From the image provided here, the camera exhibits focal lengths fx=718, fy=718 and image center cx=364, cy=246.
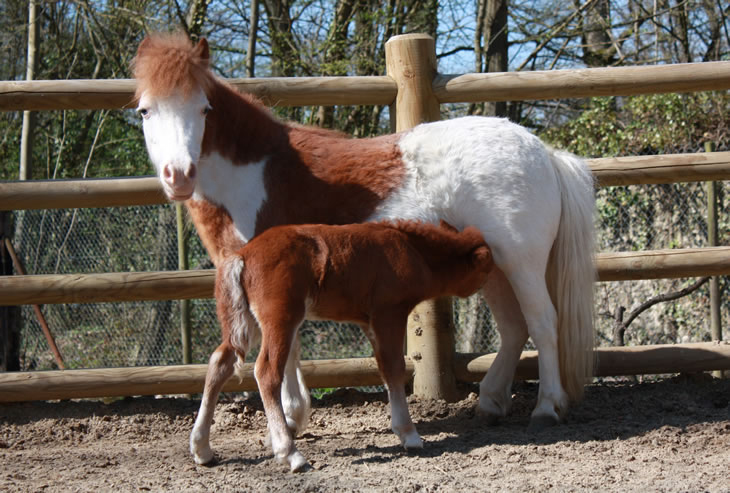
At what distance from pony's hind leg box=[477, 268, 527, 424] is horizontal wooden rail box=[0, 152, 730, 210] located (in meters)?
0.91

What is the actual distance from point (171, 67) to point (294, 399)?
168 centimetres

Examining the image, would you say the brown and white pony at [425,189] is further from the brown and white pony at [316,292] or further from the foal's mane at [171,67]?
the brown and white pony at [316,292]

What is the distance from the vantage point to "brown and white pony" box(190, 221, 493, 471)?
2910 millimetres

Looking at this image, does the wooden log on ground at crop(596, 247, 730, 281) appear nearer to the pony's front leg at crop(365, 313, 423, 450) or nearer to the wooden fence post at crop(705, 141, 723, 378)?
the wooden fence post at crop(705, 141, 723, 378)

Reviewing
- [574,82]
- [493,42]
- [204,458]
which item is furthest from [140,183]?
[493,42]

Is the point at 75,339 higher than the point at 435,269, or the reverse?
the point at 435,269

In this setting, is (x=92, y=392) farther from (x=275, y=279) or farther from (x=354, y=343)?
(x=354, y=343)

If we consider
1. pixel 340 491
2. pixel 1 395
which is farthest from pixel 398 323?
pixel 1 395

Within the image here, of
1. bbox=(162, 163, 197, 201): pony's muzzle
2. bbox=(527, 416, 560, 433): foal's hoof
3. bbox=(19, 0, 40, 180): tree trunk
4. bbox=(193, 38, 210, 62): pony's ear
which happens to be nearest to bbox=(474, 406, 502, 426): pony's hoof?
bbox=(527, 416, 560, 433): foal's hoof

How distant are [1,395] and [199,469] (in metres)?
1.72

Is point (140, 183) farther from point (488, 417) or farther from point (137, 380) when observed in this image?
point (488, 417)

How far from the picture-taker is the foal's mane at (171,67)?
3164 millimetres

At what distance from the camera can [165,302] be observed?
241 inches

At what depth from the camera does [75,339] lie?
619 centimetres
